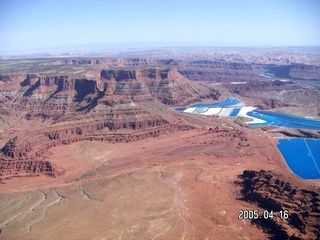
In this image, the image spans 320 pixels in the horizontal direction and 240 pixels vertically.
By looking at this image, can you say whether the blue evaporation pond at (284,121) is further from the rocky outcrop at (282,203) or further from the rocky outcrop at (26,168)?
the rocky outcrop at (26,168)

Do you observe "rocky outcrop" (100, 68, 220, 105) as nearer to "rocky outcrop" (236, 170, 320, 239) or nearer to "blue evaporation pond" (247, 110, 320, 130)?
"blue evaporation pond" (247, 110, 320, 130)

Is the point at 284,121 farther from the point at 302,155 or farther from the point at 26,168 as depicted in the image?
the point at 26,168

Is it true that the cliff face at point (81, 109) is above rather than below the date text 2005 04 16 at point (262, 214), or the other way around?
above

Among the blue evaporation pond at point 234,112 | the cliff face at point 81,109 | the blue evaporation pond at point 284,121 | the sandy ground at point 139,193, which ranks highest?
the cliff face at point 81,109

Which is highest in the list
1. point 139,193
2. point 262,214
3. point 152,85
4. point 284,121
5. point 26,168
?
point 152,85

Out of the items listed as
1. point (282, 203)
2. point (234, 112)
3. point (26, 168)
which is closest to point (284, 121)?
point (234, 112)

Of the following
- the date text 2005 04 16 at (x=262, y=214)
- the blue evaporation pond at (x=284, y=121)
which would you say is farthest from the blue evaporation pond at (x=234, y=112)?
the date text 2005 04 16 at (x=262, y=214)

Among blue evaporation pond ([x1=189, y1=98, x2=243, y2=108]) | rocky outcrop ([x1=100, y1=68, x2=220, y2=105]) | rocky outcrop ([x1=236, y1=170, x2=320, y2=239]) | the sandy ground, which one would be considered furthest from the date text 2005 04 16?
blue evaporation pond ([x1=189, y1=98, x2=243, y2=108])

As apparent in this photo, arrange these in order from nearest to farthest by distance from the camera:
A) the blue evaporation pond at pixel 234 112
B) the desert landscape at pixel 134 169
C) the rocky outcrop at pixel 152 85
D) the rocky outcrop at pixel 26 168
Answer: the desert landscape at pixel 134 169 → the rocky outcrop at pixel 26 168 → the blue evaporation pond at pixel 234 112 → the rocky outcrop at pixel 152 85
